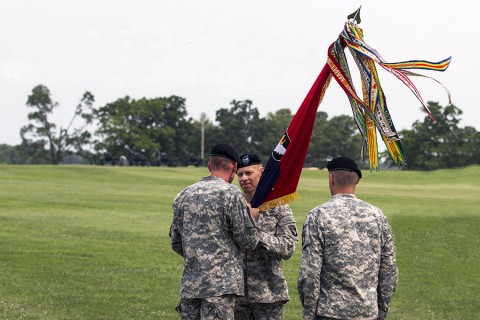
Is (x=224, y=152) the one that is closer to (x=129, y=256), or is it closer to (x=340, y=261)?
(x=340, y=261)

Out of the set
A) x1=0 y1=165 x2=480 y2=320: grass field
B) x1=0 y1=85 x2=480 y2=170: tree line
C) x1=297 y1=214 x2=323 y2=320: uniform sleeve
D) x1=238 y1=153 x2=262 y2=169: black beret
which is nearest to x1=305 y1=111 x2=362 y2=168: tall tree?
x1=0 y1=85 x2=480 y2=170: tree line

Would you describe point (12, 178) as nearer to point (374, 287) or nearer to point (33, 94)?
point (374, 287)

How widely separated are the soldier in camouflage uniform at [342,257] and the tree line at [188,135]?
7499 centimetres

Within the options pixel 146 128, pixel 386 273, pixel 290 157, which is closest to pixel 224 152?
pixel 290 157

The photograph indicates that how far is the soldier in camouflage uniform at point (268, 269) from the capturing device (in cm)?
661

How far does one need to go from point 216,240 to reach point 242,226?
256 mm

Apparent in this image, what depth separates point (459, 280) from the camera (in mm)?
14703

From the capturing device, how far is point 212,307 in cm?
624

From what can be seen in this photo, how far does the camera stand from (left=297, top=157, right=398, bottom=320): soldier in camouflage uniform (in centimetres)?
595

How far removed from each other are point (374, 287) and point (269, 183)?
121 centimetres

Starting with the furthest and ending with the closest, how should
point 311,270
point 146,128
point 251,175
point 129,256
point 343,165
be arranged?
point 146,128 < point 129,256 < point 251,175 < point 343,165 < point 311,270

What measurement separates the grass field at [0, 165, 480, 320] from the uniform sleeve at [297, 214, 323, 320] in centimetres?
512

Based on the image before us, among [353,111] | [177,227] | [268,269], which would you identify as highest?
[353,111]

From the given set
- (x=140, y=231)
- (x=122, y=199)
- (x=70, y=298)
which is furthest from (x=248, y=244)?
(x=122, y=199)
